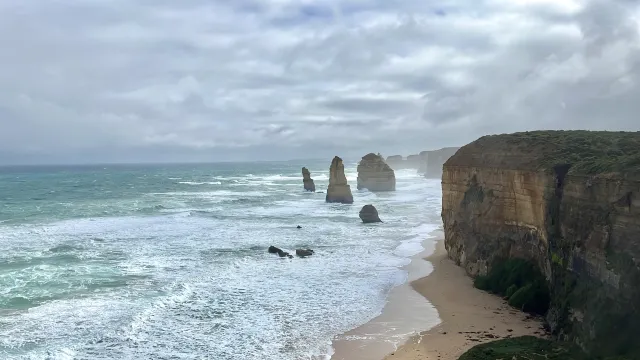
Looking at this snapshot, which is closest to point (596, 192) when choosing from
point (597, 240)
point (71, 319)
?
point (597, 240)

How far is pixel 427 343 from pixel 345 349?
308 cm

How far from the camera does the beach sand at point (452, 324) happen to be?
56.8 ft

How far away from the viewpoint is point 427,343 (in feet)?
59.3

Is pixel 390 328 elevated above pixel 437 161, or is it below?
below

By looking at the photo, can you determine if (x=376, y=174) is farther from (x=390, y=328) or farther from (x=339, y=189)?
(x=390, y=328)

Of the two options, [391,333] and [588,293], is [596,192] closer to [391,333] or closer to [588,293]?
[588,293]

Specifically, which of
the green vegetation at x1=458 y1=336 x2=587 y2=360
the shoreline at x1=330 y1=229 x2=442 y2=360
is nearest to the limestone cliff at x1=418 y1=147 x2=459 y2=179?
the shoreline at x1=330 y1=229 x2=442 y2=360

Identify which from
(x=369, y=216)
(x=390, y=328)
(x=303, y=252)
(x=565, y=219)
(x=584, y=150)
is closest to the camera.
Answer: (x=565, y=219)

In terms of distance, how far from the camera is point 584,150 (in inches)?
834

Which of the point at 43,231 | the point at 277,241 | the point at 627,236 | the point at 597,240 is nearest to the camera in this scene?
the point at 627,236

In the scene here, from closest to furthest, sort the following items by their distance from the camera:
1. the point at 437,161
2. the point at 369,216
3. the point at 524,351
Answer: the point at 524,351
the point at 369,216
the point at 437,161

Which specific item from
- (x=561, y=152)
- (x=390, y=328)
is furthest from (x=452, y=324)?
(x=561, y=152)

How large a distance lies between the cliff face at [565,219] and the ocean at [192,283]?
5767 mm

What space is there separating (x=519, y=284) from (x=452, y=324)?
4.79m
